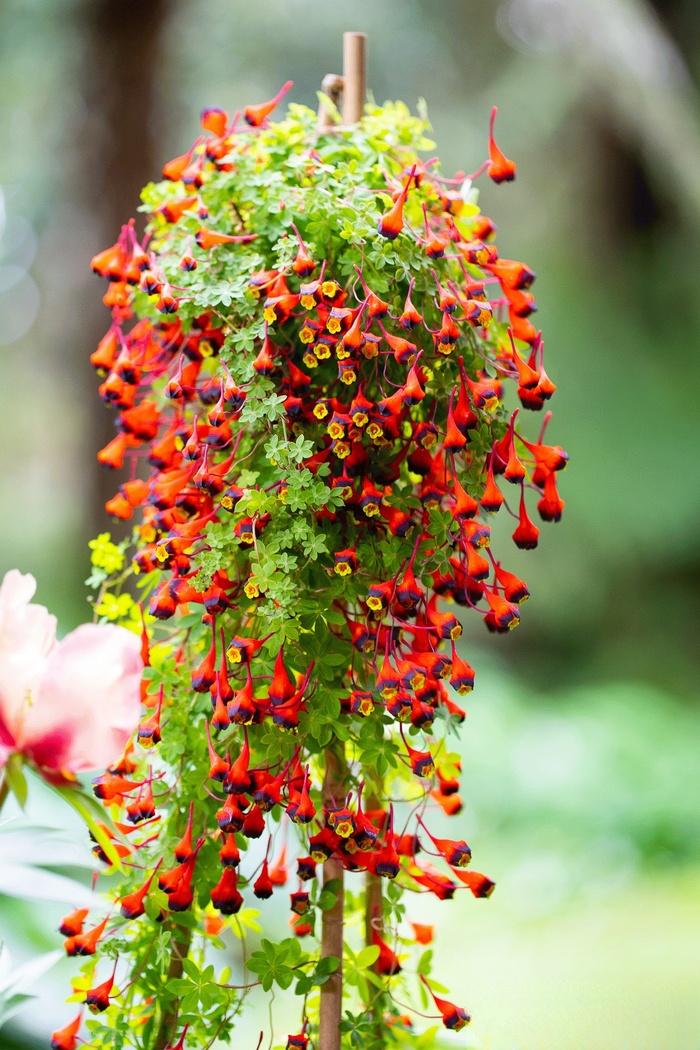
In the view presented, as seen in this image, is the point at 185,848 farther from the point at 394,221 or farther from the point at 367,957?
the point at 394,221

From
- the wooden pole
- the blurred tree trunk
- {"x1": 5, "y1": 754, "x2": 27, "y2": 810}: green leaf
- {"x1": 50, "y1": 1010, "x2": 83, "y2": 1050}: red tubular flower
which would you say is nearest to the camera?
{"x1": 5, "y1": 754, "x2": 27, "y2": 810}: green leaf

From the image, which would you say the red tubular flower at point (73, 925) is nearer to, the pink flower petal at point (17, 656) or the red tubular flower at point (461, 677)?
the pink flower petal at point (17, 656)

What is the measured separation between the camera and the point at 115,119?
227 centimetres

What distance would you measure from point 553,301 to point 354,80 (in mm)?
3749

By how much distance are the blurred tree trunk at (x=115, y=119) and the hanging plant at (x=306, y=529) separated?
160 centimetres

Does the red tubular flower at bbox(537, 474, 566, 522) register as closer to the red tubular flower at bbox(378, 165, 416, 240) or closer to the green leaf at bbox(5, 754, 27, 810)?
the red tubular flower at bbox(378, 165, 416, 240)

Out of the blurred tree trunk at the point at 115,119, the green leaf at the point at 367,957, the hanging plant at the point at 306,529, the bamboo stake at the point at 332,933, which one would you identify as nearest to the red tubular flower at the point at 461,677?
the hanging plant at the point at 306,529

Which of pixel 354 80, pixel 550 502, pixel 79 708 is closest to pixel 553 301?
pixel 354 80

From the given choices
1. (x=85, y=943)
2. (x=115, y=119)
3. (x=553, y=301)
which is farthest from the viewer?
(x=553, y=301)

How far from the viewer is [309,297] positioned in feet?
→ 1.94

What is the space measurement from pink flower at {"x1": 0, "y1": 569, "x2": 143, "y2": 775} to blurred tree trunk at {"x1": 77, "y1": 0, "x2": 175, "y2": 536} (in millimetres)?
1708

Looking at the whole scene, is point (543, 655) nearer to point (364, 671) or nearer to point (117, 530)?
point (117, 530)

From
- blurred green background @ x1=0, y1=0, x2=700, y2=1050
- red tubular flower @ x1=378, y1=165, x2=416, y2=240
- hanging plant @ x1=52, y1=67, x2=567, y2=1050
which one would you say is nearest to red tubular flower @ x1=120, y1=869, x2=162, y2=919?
hanging plant @ x1=52, y1=67, x2=567, y2=1050

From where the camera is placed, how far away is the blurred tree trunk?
224 cm
